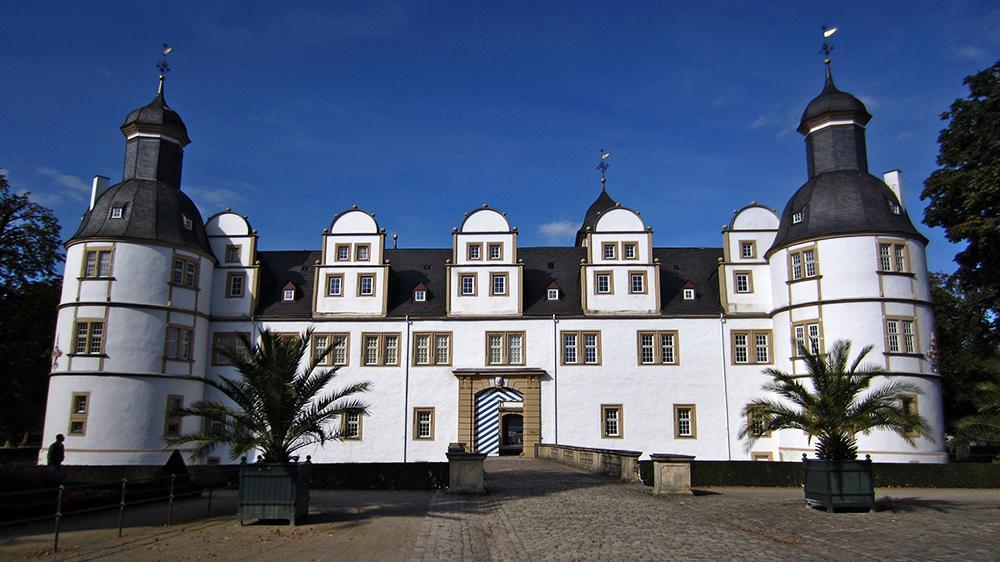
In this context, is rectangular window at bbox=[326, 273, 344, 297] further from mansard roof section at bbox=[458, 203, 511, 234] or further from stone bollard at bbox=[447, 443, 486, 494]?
stone bollard at bbox=[447, 443, 486, 494]

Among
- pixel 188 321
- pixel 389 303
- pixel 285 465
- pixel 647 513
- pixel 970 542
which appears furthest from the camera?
pixel 389 303

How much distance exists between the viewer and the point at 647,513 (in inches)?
565

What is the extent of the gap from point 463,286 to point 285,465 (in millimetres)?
20379

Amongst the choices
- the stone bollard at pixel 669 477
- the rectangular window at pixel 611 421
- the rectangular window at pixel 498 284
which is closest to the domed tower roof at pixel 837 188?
the rectangular window at pixel 611 421

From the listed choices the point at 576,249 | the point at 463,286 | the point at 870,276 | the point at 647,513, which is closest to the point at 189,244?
the point at 463,286

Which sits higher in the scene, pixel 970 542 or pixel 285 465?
pixel 285 465

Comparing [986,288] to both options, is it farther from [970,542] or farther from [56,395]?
[56,395]

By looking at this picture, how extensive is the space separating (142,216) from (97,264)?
2.54 m

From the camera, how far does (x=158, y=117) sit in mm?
33344

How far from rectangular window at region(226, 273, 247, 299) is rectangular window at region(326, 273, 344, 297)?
3.78 meters

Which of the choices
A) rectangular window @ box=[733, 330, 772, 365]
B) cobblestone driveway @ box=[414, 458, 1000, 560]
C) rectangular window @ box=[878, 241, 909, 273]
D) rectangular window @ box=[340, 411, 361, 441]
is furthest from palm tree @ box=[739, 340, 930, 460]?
rectangular window @ box=[340, 411, 361, 441]

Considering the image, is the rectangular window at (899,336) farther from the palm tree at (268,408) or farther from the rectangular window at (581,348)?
the palm tree at (268,408)

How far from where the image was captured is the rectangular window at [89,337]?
→ 29.2m

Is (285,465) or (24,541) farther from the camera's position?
(285,465)
